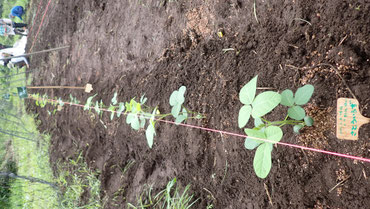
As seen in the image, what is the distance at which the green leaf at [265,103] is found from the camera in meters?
0.85

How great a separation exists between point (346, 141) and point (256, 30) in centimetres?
65

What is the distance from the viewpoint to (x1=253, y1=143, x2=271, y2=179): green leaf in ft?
2.64

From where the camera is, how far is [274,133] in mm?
835

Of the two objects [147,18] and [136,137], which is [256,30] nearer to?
[147,18]

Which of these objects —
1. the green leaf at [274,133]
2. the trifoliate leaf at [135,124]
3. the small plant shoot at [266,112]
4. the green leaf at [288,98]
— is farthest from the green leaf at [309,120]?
the trifoliate leaf at [135,124]

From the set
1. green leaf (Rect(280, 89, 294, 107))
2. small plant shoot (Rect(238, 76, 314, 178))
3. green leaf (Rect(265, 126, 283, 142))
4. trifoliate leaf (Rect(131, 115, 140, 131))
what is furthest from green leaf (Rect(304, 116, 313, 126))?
trifoliate leaf (Rect(131, 115, 140, 131))

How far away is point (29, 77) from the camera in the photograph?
17.7 ft

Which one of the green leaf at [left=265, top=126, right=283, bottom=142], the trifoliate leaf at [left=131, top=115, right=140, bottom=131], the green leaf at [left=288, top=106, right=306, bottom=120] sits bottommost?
the trifoliate leaf at [left=131, top=115, right=140, bottom=131]

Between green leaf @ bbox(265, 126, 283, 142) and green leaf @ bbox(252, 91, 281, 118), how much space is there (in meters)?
0.06

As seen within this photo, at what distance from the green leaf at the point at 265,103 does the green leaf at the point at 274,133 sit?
Result: 6 centimetres

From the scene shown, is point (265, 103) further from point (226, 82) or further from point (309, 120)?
point (226, 82)

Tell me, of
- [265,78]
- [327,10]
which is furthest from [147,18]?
[327,10]

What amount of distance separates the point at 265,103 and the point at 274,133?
100mm

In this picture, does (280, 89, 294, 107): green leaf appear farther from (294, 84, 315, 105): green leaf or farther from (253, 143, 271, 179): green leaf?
(253, 143, 271, 179): green leaf
